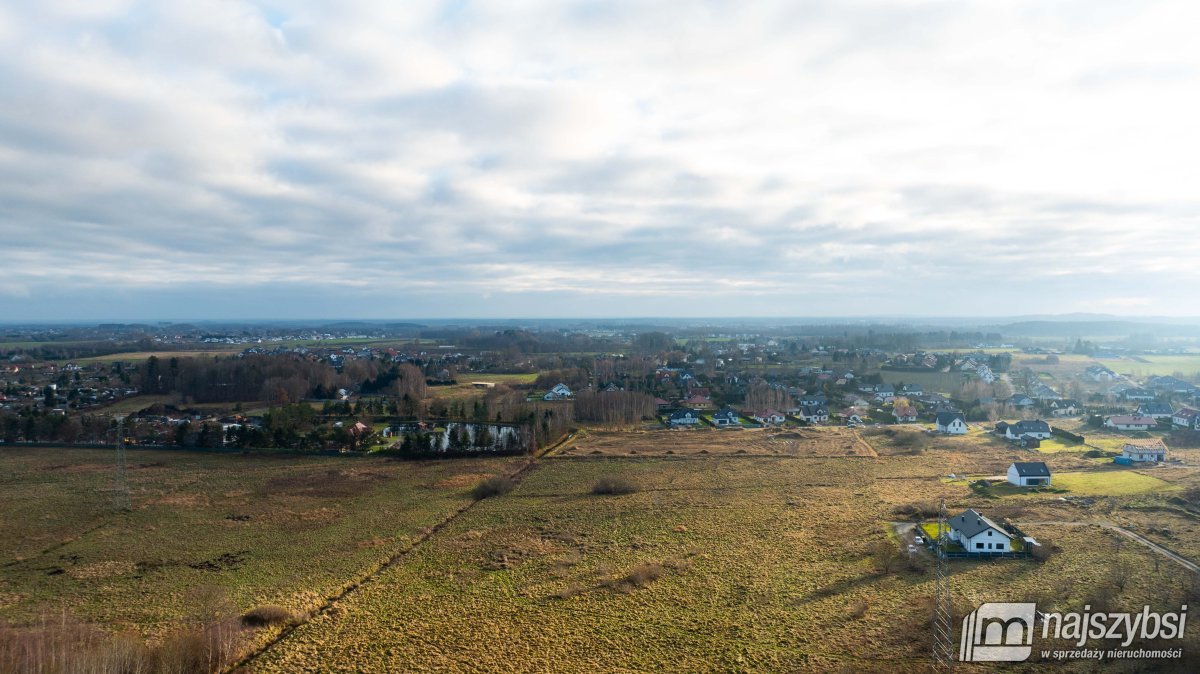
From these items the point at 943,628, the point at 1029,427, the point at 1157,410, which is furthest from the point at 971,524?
the point at 1157,410

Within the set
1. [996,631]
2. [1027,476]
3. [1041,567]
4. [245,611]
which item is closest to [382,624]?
[245,611]

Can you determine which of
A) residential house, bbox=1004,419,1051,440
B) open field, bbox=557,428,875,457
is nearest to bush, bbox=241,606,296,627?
open field, bbox=557,428,875,457

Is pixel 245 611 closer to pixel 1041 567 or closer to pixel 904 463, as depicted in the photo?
pixel 1041 567

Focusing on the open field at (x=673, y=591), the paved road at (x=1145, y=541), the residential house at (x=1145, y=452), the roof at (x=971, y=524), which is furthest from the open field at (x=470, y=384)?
the residential house at (x=1145, y=452)

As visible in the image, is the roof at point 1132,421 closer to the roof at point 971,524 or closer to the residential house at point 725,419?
the residential house at point 725,419

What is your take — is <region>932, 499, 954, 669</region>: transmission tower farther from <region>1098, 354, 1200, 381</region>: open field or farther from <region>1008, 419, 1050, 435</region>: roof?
<region>1098, 354, 1200, 381</region>: open field

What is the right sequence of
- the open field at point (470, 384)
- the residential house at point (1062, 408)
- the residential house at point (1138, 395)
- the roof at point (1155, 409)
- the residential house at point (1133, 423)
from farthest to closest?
the open field at point (470, 384) < the residential house at point (1138, 395) < the residential house at point (1062, 408) < the roof at point (1155, 409) < the residential house at point (1133, 423)
